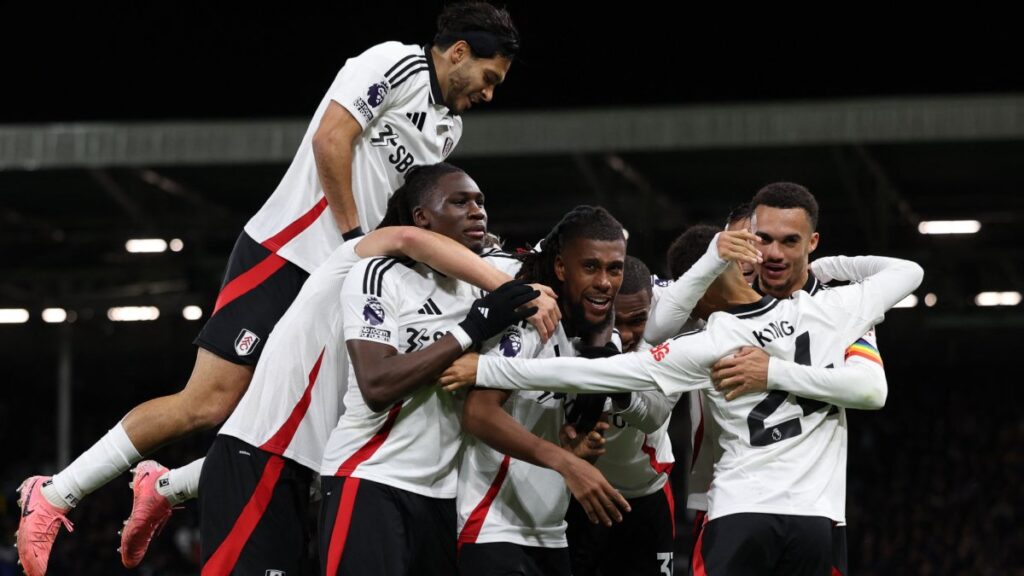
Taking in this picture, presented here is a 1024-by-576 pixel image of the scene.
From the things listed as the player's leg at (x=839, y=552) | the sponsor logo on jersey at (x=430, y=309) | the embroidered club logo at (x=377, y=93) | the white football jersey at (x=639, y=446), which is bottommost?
the player's leg at (x=839, y=552)

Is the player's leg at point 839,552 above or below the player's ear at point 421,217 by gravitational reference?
below

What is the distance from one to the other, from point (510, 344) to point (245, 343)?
1247 millimetres

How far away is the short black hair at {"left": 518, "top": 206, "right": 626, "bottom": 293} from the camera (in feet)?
16.1

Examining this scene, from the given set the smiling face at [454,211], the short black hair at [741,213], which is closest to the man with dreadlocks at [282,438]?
the smiling face at [454,211]

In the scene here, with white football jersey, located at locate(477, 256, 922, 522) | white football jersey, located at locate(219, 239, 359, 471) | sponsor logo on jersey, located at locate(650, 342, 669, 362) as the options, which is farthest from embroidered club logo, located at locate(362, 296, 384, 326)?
sponsor logo on jersey, located at locate(650, 342, 669, 362)

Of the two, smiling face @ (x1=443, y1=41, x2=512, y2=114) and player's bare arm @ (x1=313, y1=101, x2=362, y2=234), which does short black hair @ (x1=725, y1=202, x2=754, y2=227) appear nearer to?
smiling face @ (x1=443, y1=41, x2=512, y2=114)

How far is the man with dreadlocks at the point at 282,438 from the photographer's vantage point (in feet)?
16.4

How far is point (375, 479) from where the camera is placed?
176 inches

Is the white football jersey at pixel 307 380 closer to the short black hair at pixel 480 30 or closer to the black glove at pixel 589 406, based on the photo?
the black glove at pixel 589 406

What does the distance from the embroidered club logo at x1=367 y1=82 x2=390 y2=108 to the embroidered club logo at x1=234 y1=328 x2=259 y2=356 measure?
1.05 m

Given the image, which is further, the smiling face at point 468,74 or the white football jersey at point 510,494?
the smiling face at point 468,74

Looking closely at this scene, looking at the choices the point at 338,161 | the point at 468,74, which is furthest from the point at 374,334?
the point at 468,74

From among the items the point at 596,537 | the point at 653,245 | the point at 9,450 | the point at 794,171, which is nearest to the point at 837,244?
the point at 794,171

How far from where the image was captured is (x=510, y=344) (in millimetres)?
4711
